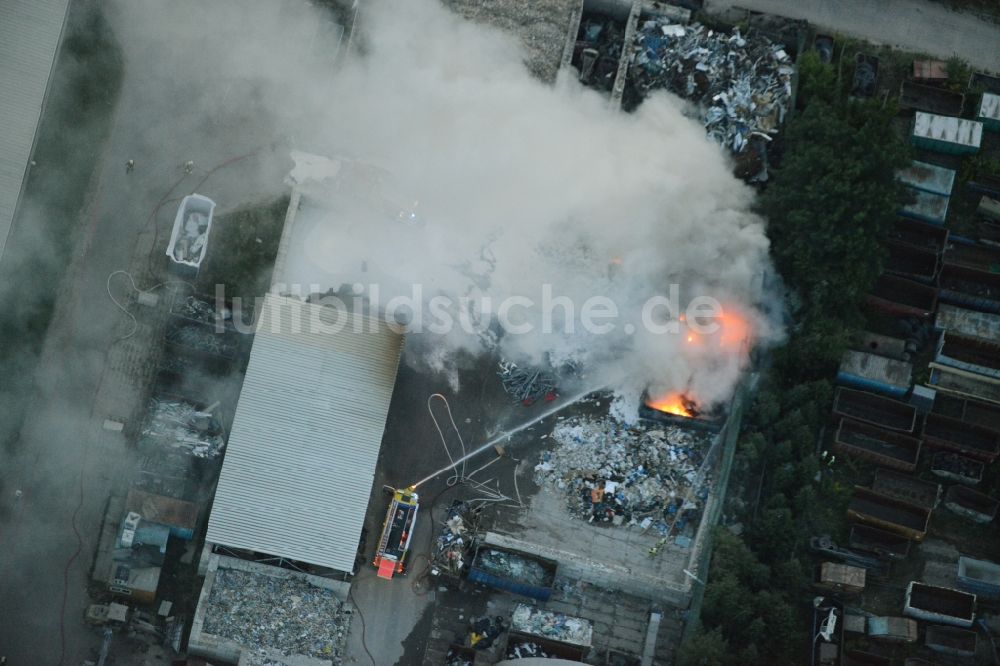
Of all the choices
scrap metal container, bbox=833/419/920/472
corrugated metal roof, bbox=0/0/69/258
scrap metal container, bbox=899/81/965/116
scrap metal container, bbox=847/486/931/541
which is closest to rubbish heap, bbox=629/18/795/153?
scrap metal container, bbox=899/81/965/116

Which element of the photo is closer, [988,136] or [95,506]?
[95,506]

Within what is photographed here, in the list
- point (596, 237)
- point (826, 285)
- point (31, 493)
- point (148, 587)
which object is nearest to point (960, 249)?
point (826, 285)

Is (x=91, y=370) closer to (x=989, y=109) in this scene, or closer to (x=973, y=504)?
(x=973, y=504)

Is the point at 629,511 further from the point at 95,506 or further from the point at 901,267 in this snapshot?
the point at 95,506

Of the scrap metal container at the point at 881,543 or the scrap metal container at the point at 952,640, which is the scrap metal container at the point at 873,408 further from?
the scrap metal container at the point at 952,640

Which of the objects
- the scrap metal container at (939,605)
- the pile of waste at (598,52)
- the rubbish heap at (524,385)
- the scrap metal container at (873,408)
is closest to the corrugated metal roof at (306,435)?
the rubbish heap at (524,385)

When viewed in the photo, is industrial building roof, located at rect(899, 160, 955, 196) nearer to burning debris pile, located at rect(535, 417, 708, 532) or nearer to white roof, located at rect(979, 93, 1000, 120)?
white roof, located at rect(979, 93, 1000, 120)

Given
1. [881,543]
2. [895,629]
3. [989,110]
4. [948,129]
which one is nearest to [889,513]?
[881,543]
